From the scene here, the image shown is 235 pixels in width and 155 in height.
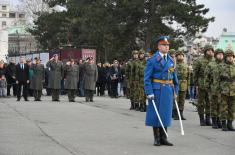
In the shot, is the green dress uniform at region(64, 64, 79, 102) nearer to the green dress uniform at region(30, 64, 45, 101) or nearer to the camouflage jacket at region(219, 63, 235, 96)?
the green dress uniform at region(30, 64, 45, 101)

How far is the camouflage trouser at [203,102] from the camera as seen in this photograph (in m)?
16.4

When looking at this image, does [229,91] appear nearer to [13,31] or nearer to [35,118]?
[35,118]

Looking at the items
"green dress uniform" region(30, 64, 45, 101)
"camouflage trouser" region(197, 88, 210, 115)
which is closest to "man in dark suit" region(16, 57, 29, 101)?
"green dress uniform" region(30, 64, 45, 101)

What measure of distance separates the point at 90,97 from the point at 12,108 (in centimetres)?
577

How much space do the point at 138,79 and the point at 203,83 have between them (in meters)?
5.20

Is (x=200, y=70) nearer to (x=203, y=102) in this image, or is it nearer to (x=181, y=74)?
(x=203, y=102)

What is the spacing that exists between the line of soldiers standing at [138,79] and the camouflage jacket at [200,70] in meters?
4.44

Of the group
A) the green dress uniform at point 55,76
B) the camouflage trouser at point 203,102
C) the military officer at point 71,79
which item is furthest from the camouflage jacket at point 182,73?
the green dress uniform at point 55,76

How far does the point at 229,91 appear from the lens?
15047 mm

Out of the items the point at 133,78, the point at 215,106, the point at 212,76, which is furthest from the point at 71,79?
the point at 215,106

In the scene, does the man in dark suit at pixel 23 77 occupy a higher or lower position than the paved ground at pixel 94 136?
higher

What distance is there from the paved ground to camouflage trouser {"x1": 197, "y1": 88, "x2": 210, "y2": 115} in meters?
0.47

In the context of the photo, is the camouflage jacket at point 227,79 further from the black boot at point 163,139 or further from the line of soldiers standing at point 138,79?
the line of soldiers standing at point 138,79

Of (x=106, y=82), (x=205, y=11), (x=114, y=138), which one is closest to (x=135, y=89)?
(x=114, y=138)
